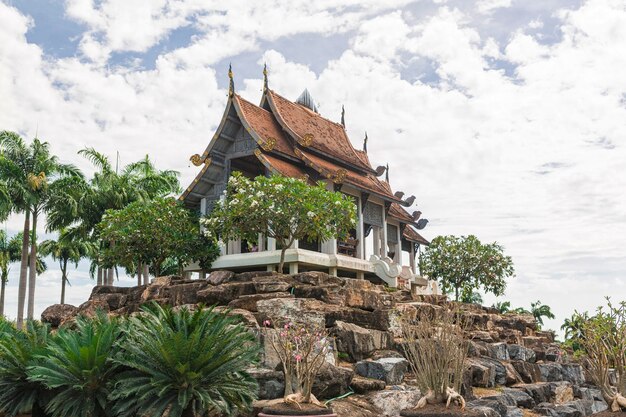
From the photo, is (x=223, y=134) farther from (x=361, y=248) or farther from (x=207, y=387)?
(x=207, y=387)

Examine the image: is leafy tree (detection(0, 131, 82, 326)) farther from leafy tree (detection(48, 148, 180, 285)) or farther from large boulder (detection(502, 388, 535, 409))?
Answer: large boulder (detection(502, 388, 535, 409))

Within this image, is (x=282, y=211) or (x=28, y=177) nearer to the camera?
(x=282, y=211)

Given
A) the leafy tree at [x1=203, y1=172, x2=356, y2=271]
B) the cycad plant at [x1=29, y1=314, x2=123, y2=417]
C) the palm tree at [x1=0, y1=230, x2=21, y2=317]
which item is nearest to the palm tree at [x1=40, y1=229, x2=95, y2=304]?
the palm tree at [x1=0, y1=230, x2=21, y2=317]

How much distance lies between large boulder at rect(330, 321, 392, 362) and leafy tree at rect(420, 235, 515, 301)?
2443cm

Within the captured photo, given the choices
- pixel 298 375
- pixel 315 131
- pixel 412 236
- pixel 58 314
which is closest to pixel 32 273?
pixel 58 314

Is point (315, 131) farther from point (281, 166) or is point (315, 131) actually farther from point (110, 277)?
point (110, 277)

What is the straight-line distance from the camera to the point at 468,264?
39.3m

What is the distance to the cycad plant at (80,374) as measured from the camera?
39.2 ft

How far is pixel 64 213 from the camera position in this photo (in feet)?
112

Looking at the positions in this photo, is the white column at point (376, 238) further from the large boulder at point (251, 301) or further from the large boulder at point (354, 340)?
the large boulder at point (354, 340)

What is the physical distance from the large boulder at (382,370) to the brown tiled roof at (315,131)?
15.9 meters

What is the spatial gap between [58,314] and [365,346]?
41.0 ft

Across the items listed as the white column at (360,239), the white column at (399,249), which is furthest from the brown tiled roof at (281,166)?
the white column at (399,249)

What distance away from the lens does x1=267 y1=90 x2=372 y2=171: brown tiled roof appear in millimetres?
30163
